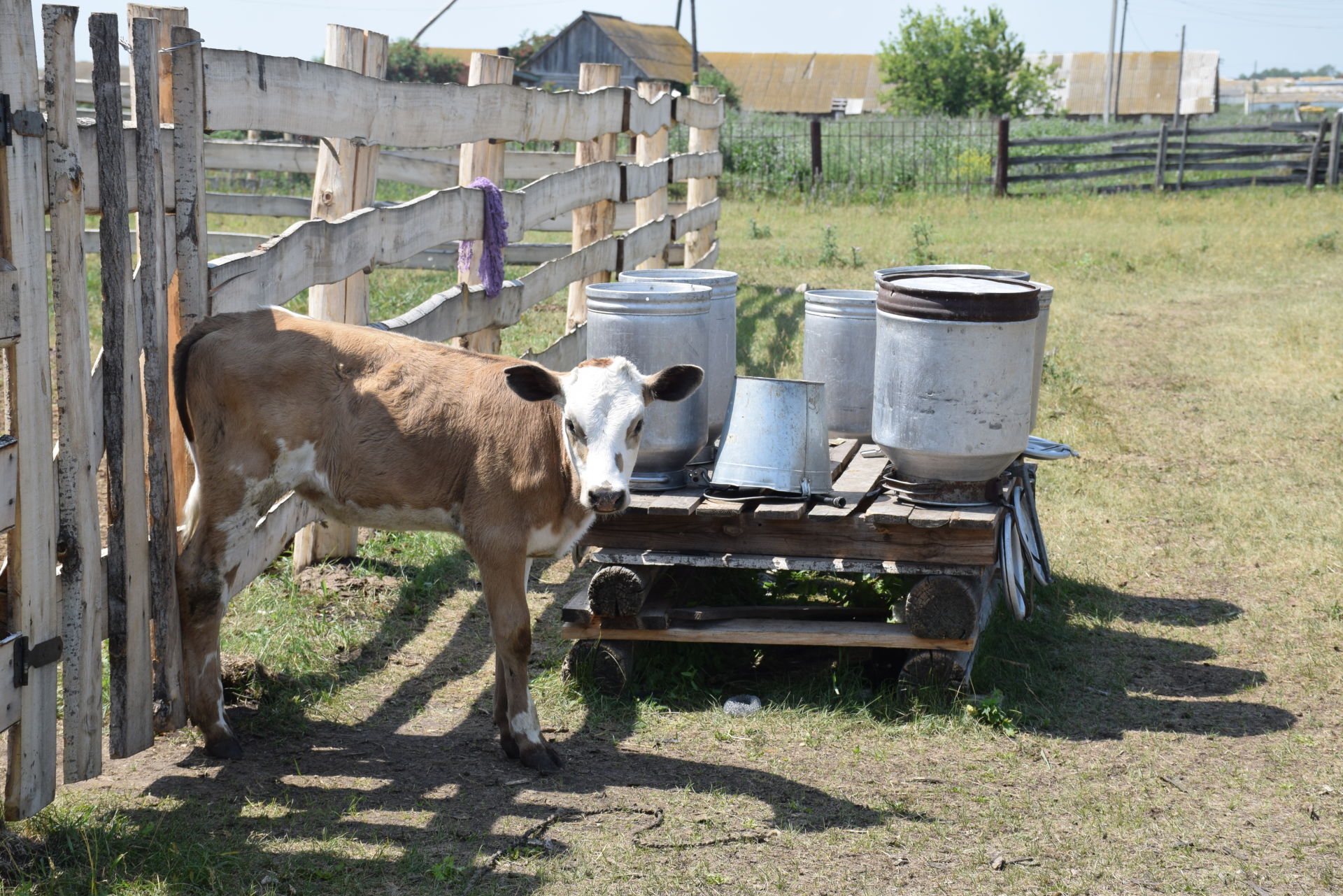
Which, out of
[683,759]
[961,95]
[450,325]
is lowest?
[683,759]

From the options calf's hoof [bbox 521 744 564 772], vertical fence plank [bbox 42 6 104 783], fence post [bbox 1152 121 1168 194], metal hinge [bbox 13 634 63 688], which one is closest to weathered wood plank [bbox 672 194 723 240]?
calf's hoof [bbox 521 744 564 772]

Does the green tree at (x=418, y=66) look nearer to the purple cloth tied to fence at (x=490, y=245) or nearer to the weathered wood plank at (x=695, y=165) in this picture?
the weathered wood plank at (x=695, y=165)

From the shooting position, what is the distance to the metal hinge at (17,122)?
2.89m

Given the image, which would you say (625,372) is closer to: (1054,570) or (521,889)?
(521,889)

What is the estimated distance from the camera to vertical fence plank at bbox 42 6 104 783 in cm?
309

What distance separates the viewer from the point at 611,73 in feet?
27.3

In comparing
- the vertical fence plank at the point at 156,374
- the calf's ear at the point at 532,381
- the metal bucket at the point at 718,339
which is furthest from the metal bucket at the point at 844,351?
the vertical fence plank at the point at 156,374

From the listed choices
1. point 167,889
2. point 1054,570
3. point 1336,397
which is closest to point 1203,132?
point 1336,397

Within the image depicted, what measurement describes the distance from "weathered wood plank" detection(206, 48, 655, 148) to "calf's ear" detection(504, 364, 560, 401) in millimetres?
1254

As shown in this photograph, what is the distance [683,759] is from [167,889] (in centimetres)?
164

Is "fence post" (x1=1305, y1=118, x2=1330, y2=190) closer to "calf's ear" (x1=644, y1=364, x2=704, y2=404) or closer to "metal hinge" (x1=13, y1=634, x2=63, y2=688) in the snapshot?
"calf's ear" (x1=644, y1=364, x2=704, y2=404)

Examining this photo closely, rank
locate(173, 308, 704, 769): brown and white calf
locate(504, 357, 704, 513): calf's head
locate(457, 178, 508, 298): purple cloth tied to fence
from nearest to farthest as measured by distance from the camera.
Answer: locate(504, 357, 704, 513): calf's head → locate(173, 308, 704, 769): brown and white calf → locate(457, 178, 508, 298): purple cloth tied to fence

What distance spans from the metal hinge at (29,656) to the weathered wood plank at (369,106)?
1673mm

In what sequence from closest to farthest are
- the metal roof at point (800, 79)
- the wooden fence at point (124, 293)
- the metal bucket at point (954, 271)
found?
the wooden fence at point (124, 293) < the metal bucket at point (954, 271) < the metal roof at point (800, 79)
